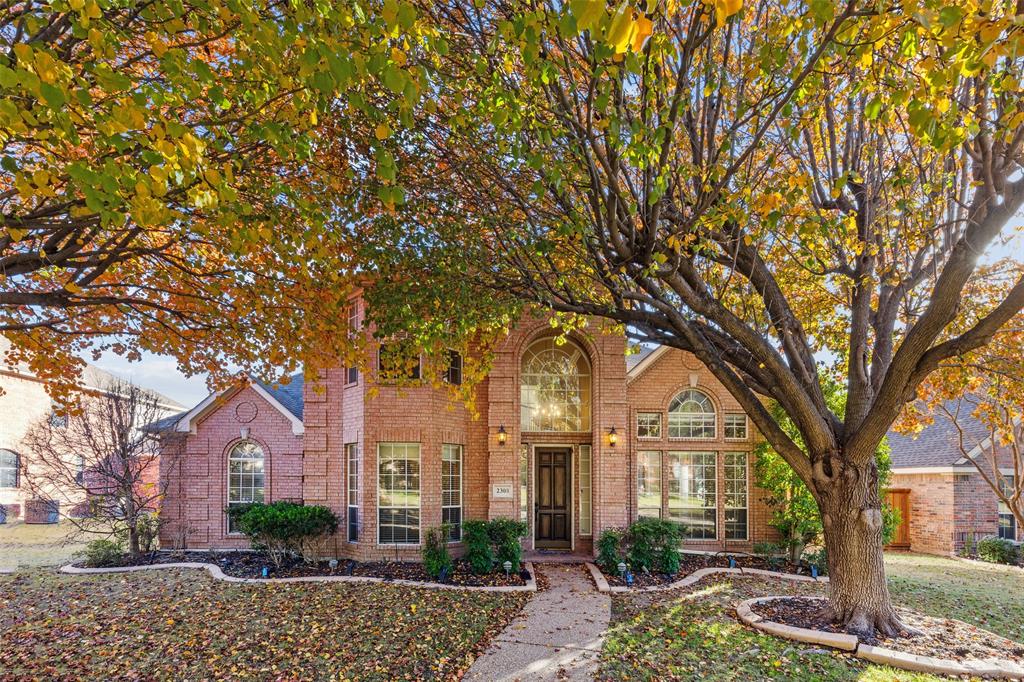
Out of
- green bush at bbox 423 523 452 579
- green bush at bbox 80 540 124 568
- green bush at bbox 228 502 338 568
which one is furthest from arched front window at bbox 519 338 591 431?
green bush at bbox 80 540 124 568

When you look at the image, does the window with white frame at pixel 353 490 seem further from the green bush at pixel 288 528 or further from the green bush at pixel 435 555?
the green bush at pixel 435 555

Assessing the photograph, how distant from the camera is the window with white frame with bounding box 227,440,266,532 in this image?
14.2 metres

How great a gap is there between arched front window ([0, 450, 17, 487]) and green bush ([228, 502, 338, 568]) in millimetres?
16075

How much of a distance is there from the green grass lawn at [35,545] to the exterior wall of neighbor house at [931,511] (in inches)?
850

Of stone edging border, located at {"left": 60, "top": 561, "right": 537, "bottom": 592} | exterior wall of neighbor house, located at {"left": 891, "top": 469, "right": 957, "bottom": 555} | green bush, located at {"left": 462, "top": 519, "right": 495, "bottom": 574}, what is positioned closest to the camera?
stone edging border, located at {"left": 60, "top": 561, "right": 537, "bottom": 592}

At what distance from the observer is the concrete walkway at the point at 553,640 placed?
626 cm

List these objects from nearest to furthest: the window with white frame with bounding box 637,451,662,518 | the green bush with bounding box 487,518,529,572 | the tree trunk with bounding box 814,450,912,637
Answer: the tree trunk with bounding box 814,450,912,637
the green bush with bounding box 487,518,529,572
the window with white frame with bounding box 637,451,662,518

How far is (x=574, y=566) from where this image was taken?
11.6 metres

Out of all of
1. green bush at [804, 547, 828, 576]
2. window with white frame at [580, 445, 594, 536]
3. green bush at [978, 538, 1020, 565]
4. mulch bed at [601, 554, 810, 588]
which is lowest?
green bush at [978, 538, 1020, 565]

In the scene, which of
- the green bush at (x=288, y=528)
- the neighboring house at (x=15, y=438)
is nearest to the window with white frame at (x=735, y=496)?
the green bush at (x=288, y=528)

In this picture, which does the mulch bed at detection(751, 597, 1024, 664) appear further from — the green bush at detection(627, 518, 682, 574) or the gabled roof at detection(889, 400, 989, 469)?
the gabled roof at detection(889, 400, 989, 469)

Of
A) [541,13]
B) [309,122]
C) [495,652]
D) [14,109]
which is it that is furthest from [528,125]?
[495,652]

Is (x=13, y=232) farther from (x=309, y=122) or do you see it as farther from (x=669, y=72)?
Result: (x=669, y=72)

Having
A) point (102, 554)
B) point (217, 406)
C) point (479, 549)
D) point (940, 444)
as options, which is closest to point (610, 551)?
point (479, 549)
